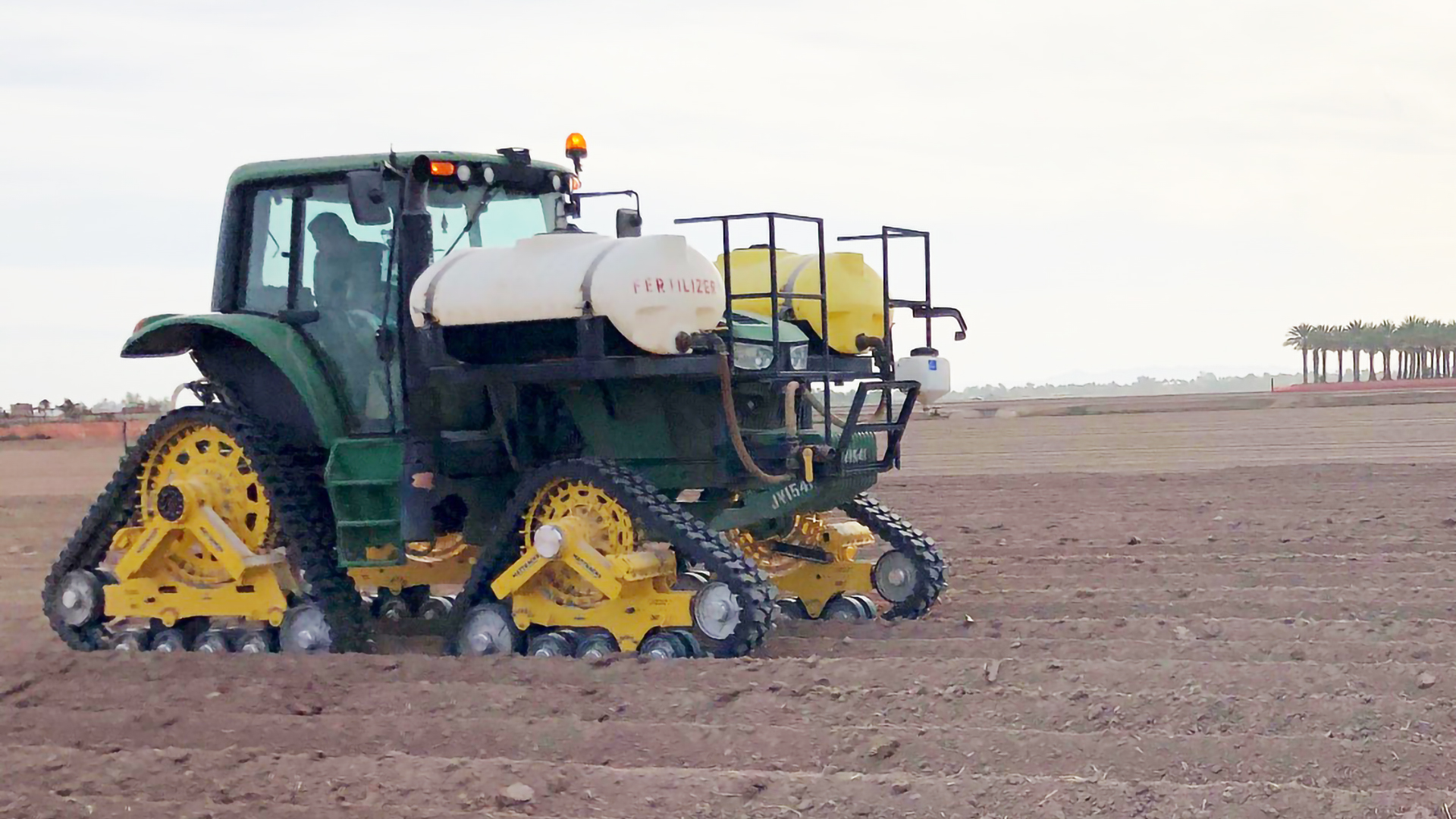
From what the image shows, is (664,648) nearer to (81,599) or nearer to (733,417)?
(733,417)

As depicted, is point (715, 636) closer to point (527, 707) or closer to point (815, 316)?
point (527, 707)

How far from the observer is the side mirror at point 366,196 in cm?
749

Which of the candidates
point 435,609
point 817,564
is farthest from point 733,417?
point 435,609

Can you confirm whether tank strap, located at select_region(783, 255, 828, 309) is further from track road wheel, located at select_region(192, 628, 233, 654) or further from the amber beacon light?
track road wheel, located at select_region(192, 628, 233, 654)

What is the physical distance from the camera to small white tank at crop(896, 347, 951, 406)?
8.34 meters

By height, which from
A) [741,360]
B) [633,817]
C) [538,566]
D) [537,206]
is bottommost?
[633,817]

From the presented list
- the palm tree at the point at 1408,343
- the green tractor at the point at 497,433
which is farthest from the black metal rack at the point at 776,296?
the palm tree at the point at 1408,343

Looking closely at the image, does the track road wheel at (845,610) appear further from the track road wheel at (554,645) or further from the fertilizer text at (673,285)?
the fertilizer text at (673,285)

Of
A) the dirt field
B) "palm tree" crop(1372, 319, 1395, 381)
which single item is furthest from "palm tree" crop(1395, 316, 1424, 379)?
the dirt field

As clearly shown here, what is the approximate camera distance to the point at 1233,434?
29359mm

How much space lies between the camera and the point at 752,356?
25.6 feet

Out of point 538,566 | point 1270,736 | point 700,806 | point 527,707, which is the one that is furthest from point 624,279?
point 1270,736

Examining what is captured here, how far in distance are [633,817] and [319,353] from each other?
3.89 metres

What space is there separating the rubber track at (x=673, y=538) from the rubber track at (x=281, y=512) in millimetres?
744
